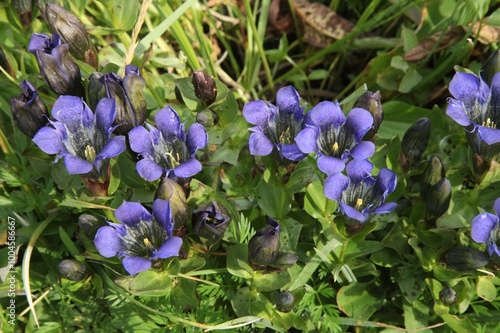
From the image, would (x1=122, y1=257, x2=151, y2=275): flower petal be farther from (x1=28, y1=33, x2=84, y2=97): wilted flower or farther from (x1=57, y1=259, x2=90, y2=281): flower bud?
(x1=28, y1=33, x2=84, y2=97): wilted flower

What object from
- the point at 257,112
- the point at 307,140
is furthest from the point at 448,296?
the point at 257,112

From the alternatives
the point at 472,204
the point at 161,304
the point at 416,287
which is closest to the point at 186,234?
the point at 161,304

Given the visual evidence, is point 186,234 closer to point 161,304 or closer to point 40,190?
point 161,304

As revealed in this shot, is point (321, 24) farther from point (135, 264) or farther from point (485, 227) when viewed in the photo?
point (135, 264)

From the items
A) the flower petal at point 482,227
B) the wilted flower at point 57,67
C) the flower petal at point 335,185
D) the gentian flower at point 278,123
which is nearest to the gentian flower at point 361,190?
the flower petal at point 335,185

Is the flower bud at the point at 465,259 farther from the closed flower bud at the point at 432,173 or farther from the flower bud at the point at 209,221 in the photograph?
the flower bud at the point at 209,221
